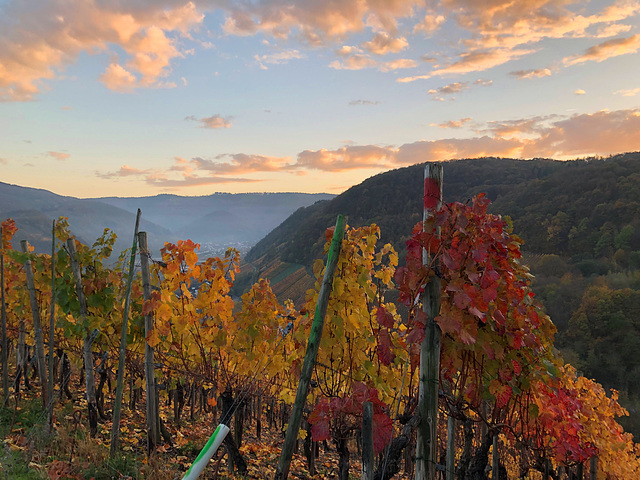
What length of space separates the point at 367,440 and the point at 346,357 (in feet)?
5.26

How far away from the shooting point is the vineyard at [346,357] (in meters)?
2.38

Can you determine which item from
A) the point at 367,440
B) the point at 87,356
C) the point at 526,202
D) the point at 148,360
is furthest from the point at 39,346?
the point at 526,202

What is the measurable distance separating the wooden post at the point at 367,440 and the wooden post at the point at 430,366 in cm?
28

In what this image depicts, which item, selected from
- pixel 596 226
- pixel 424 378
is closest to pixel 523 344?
→ pixel 424 378

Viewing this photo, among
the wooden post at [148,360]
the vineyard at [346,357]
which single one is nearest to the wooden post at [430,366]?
the vineyard at [346,357]

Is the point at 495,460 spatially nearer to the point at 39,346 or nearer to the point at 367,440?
the point at 367,440

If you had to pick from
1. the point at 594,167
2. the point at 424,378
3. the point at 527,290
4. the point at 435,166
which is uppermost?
the point at 594,167

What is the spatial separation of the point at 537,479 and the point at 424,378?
12937 millimetres

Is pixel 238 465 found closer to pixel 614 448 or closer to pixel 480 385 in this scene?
pixel 480 385

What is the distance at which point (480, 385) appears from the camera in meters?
2.88

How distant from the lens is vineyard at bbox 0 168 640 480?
2.38 m

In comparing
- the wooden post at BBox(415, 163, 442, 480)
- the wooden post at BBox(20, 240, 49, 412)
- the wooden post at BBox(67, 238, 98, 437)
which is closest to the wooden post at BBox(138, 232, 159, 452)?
the wooden post at BBox(67, 238, 98, 437)

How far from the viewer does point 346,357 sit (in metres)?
3.93

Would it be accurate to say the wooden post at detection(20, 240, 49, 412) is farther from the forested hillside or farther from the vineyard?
the forested hillside
